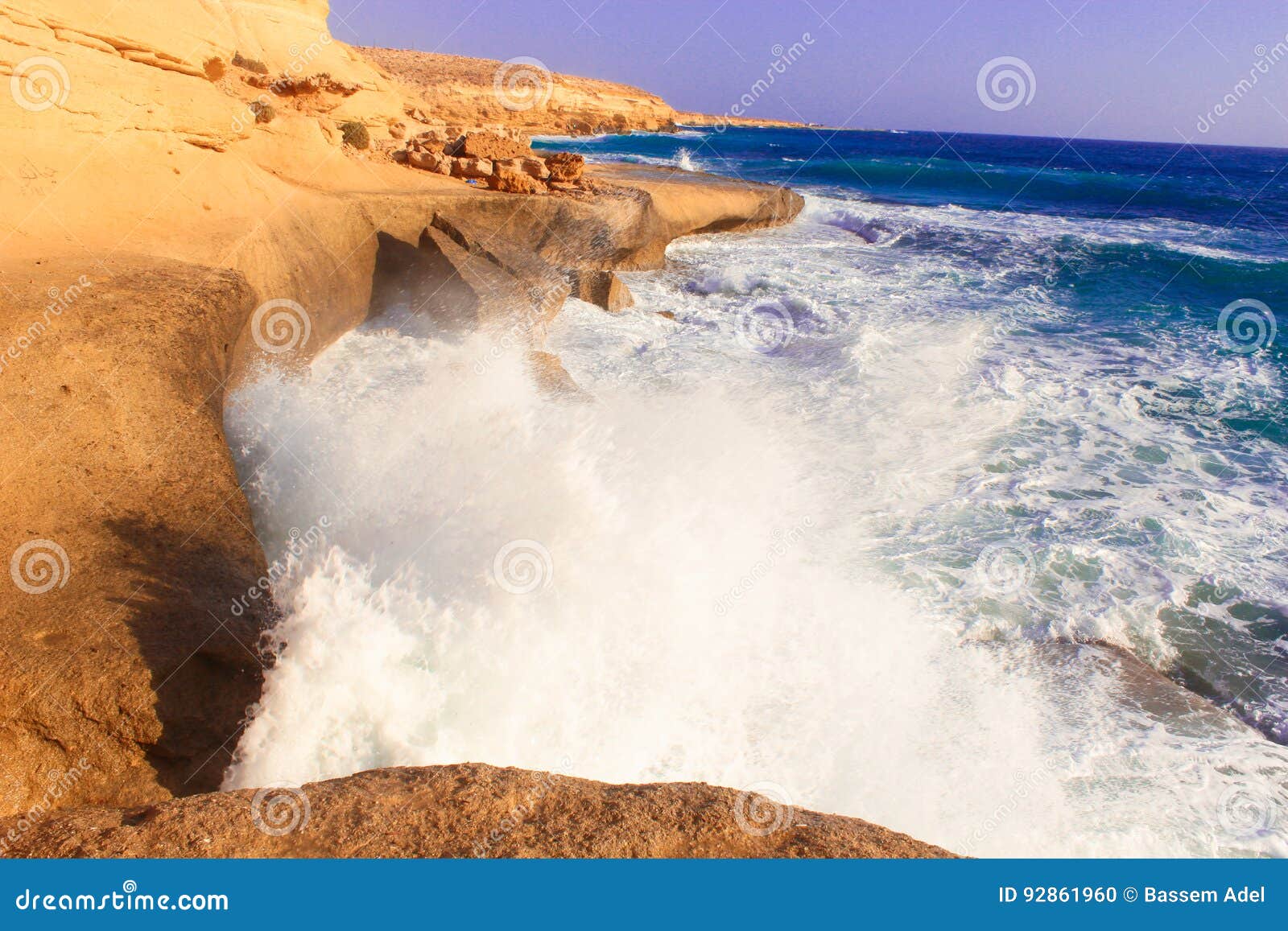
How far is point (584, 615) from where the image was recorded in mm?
3947

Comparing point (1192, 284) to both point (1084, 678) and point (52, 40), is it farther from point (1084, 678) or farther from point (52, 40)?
point (52, 40)

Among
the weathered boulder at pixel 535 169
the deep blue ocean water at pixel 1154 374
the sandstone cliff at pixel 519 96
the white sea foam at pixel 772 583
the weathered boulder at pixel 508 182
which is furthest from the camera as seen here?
the sandstone cliff at pixel 519 96

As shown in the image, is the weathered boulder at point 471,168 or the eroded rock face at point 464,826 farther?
the weathered boulder at point 471,168

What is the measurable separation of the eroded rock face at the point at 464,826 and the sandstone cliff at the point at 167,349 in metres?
0.01

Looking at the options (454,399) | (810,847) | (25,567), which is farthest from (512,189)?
(810,847)

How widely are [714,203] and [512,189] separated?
539 centimetres

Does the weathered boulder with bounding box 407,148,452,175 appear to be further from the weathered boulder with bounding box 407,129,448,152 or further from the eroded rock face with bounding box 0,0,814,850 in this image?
the eroded rock face with bounding box 0,0,814,850

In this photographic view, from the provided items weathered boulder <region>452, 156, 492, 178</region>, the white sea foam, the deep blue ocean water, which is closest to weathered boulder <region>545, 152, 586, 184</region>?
weathered boulder <region>452, 156, 492, 178</region>

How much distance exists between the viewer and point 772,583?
472cm

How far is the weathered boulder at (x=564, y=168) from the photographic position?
1051 centimetres

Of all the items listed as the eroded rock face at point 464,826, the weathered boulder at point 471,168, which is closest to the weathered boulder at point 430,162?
the weathered boulder at point 471,168

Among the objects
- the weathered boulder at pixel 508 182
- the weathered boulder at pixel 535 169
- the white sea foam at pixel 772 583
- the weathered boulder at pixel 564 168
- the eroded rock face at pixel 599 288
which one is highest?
the weathered boulder at pixel 564 168

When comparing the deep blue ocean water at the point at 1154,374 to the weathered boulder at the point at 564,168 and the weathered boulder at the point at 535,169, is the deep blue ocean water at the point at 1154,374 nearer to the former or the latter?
the weathered boulder at the point at 564,168

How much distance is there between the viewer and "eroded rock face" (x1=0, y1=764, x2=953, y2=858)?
1.93 meters
